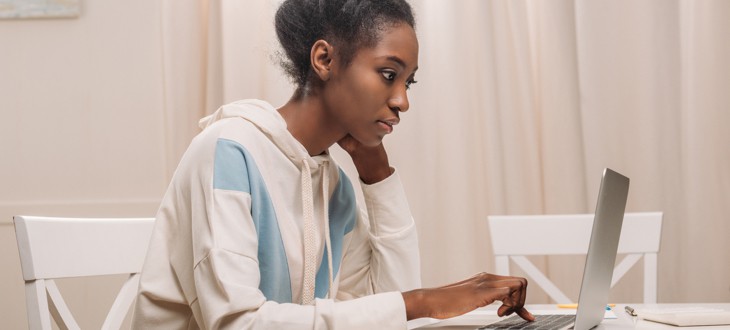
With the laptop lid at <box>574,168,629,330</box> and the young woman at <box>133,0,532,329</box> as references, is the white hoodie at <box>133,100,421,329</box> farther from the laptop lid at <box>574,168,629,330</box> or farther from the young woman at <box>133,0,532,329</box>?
the laptop lid at <box>574,168,629,330</box>

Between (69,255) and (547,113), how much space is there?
4.76ft

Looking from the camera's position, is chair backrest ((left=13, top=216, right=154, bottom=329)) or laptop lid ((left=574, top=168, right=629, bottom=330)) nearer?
laptop lid ((left=574, top=168, right=629, bottom=330))

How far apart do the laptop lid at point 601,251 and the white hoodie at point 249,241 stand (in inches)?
9.0

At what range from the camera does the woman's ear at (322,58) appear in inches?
44.8

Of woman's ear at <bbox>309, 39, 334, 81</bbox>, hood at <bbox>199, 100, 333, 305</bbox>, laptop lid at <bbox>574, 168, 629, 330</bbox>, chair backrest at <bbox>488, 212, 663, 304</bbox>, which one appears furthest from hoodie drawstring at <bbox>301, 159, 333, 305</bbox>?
chair backrest at <bbox>488, 212, 663, 304</bbox>

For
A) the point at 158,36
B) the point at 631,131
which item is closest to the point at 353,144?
the point at 631,131

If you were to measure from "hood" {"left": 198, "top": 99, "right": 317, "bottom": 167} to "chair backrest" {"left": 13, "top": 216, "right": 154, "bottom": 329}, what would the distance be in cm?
31

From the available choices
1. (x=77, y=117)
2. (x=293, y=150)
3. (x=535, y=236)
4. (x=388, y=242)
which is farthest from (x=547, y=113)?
(x=77, y=117)

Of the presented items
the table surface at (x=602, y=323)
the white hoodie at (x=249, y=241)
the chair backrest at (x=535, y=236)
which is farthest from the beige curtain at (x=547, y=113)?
the white hoodie at (x=249, y=241)

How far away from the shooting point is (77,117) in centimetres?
269

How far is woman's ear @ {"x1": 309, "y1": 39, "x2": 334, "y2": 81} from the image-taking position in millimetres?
1137

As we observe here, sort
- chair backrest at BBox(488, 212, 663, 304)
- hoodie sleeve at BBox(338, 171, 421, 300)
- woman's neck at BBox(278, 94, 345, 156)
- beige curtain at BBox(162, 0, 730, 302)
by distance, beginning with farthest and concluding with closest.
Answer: beige curtain at BBox(162, 0, 730, 302)
chair backrest at BBox(488, 212, 663, 304)
hoodie sleeve at BBox(338, 171, 421, 300)
woman's neck at BBox(278, 94, 345, 156)

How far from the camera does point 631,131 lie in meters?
2.30

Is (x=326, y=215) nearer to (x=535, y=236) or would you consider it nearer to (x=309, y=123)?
(x=309, y=123)
